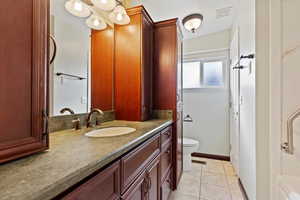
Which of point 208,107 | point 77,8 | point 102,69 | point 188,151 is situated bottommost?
point 188,151

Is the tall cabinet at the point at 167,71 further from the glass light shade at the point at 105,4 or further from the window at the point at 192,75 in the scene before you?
the window at the point at 192,75

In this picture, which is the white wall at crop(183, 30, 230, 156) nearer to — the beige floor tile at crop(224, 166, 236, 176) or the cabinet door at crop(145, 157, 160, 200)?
the beige floor tile at crop(224, 166, 236, 176)

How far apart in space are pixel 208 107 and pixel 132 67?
1.83 m

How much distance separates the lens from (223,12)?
2.21 m

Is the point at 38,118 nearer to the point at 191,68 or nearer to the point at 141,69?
the point at 141,69

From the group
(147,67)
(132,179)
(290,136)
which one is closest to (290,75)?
(290,136)

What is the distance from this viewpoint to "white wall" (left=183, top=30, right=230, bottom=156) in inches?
111

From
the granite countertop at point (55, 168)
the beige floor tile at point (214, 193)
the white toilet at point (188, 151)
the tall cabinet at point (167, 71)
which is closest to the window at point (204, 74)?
the white toilet at point (188, 151)

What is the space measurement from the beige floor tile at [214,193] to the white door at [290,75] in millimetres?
805

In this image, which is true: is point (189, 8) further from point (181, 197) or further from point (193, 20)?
point (181, 197)

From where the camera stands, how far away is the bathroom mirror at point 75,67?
3.82 ft

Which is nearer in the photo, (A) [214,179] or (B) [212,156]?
(A) [214,179]

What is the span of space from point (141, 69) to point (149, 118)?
609 mm

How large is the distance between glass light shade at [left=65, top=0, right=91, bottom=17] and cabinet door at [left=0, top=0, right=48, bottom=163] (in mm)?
624
